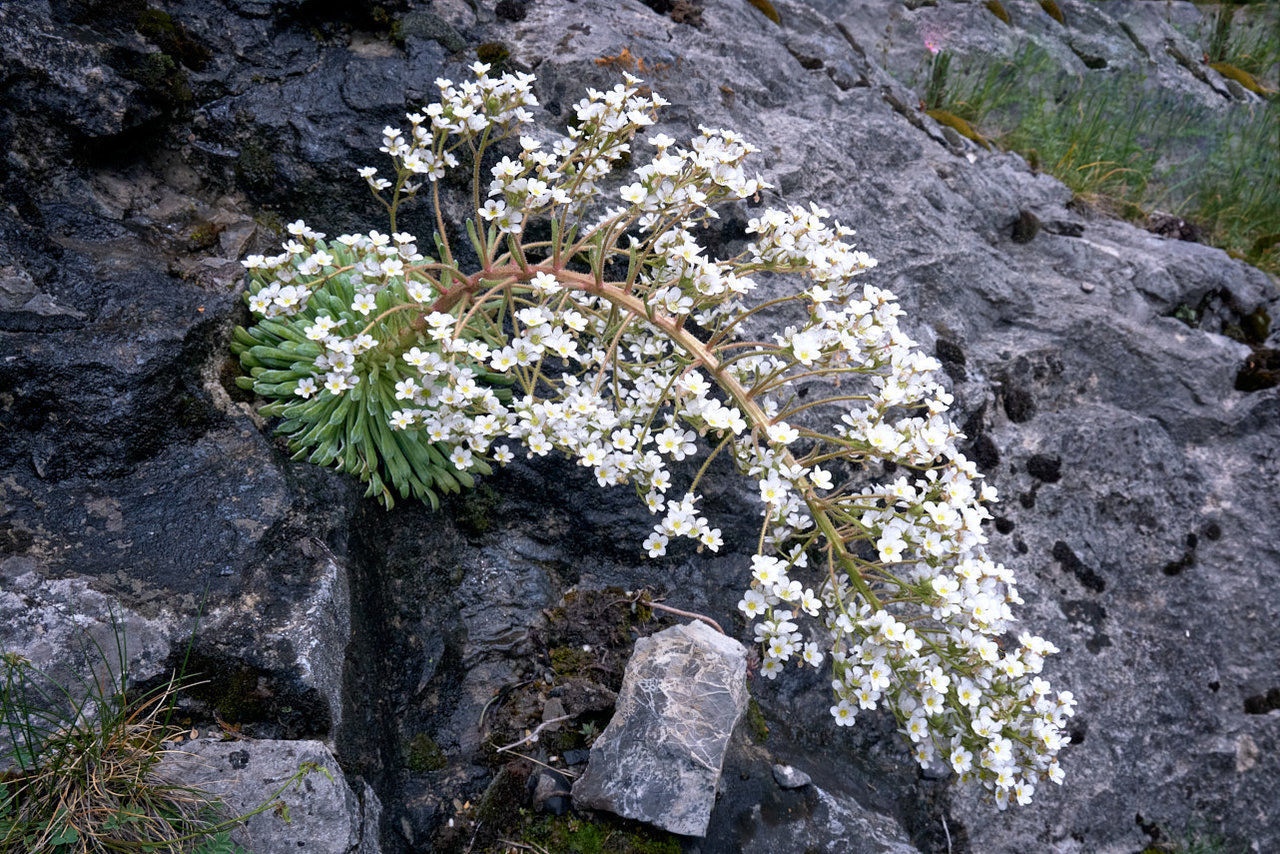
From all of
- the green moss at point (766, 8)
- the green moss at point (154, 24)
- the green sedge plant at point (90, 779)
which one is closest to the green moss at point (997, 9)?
the green moss at point (766, 8)

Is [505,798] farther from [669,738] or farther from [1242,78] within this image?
Answer: [1242,78]

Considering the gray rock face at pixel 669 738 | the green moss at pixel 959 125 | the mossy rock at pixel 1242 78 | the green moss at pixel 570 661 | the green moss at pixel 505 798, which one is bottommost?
the green moss at pixel 505 798

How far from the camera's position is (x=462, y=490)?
3357 millimetres

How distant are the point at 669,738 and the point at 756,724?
591 mm

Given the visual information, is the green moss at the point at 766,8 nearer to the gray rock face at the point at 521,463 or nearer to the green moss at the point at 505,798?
the gray rock face at the point at 521,463

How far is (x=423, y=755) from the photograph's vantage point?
2779 millimetres

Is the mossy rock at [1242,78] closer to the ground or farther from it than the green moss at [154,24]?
closer to the ground

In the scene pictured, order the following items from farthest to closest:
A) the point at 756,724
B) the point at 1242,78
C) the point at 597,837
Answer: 1. the point at 1242,78
2. the point at 756,724
3. the point at 597,837

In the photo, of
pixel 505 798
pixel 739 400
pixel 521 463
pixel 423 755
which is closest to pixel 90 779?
pixel 423 755

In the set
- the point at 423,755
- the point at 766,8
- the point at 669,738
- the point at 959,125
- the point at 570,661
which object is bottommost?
the point at 423,755

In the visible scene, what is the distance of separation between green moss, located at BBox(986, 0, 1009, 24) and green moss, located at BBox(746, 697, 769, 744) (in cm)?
819

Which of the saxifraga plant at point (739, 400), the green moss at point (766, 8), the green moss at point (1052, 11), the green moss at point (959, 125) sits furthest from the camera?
the green moss at point (1052, 11)

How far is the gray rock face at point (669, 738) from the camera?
8.18ft

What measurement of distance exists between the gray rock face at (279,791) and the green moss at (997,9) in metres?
9.27
